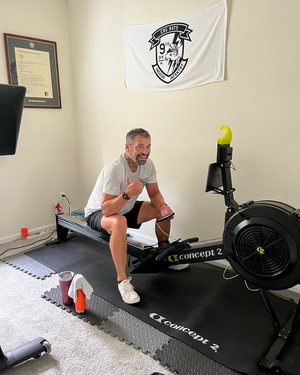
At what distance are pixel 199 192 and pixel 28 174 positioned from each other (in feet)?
6.19

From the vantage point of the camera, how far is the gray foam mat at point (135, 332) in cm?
162

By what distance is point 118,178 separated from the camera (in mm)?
2168

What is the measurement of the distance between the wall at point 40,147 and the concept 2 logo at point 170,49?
1.29 m

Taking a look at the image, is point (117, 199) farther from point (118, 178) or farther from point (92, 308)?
point (92, 308)

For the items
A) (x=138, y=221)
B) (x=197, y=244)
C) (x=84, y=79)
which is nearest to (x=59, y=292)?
(x=138, y=221)

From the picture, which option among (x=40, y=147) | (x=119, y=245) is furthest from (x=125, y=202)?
(x=40, y=147)

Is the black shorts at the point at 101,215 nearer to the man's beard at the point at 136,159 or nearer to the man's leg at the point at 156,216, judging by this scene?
the man's leg at the point at 156,216

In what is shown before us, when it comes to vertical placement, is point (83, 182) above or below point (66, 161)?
below

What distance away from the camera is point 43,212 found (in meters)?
3.36

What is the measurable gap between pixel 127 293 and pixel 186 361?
2.07ft

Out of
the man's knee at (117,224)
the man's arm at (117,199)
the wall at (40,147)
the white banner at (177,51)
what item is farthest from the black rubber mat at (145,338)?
the white banner at (177,51)

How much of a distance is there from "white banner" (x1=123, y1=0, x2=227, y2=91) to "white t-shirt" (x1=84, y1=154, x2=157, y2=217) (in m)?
0.80

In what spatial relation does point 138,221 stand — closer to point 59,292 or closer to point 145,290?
point 145,290

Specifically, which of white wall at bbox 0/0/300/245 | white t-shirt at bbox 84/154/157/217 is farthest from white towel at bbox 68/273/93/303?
white wall at bbox 0/0/300/245
